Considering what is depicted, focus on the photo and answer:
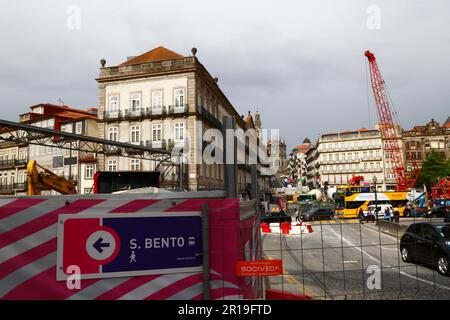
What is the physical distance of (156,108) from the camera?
37.9 meters

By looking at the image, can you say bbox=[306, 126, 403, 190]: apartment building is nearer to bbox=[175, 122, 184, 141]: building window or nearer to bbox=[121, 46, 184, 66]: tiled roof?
bbox=[121, 46, 184, 66]: tiled roof

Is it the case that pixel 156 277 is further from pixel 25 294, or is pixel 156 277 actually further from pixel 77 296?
pixel 25 294

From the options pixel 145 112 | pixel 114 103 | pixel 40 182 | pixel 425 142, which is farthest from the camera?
pixel 425 142

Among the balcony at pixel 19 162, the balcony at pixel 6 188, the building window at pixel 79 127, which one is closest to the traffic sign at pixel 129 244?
the building window at pixel 79 127

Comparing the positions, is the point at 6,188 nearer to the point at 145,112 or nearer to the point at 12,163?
the point at 12,163

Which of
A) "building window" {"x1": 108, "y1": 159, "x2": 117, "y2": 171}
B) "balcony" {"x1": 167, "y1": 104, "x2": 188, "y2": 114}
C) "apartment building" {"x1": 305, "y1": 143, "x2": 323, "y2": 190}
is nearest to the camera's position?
"balcony" {"x1": 167, "y1": 104, "x2": 188, "y2": 114}

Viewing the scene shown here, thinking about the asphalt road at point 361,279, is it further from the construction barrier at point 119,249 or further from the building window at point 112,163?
the building window at point 112,163

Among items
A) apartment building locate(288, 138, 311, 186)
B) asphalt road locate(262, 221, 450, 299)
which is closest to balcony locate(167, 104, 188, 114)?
asphalt road locate(262, 221, 450, 299)

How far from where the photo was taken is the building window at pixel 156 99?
37781mm

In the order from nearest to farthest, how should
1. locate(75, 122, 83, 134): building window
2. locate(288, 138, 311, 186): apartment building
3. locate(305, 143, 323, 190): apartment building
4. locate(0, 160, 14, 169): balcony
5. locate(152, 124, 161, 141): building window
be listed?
locate(152, 124, 161, 141): building window < locate(75, 122, 83, 134): building window < locate(0, 160, 14, 169): balcony < locate(305, 143, 323, 190): apartment building < locate(288, 138, 311, 186): apartment building

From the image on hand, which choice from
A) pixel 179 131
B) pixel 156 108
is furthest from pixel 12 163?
pixel 179 131

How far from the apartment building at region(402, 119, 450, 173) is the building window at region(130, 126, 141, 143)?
7533cm

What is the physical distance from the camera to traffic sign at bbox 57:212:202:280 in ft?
10.5

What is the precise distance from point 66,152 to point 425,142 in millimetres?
86595
